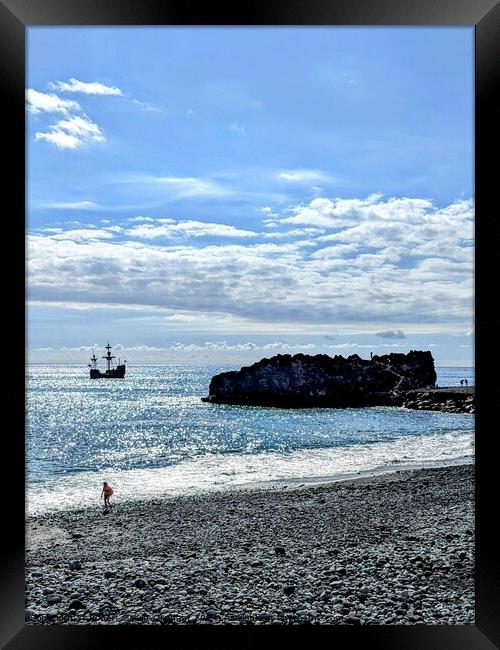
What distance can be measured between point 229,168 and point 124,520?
37952 mm

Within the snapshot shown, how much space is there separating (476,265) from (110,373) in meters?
48.6

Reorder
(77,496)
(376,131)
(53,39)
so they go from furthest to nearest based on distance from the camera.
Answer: (376,131) < (77,496) < (53,39)

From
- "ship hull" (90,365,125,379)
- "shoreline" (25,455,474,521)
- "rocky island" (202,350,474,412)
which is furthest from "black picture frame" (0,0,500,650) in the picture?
"ship hull" (90,365,125,379)

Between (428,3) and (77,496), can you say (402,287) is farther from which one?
(428,3)

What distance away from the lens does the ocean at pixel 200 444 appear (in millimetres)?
11422

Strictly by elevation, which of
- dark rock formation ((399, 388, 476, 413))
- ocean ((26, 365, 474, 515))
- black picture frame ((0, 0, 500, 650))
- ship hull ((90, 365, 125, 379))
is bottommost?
ocean ((26, 365, 474, 515))

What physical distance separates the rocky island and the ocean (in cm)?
109

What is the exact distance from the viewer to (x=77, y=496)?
35.9 ft

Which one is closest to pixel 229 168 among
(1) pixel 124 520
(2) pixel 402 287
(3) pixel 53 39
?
(2) pixel 402 287

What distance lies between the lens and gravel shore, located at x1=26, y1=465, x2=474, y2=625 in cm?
281

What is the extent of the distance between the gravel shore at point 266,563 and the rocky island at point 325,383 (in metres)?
23.8

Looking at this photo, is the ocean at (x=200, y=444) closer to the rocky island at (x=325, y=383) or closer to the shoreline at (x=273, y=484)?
the shoreline at (x=273, y=484)

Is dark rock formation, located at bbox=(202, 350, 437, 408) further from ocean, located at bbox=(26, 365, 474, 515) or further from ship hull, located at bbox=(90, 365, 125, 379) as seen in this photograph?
ship hull, located at bbox=(90, 365, 125, 379)
